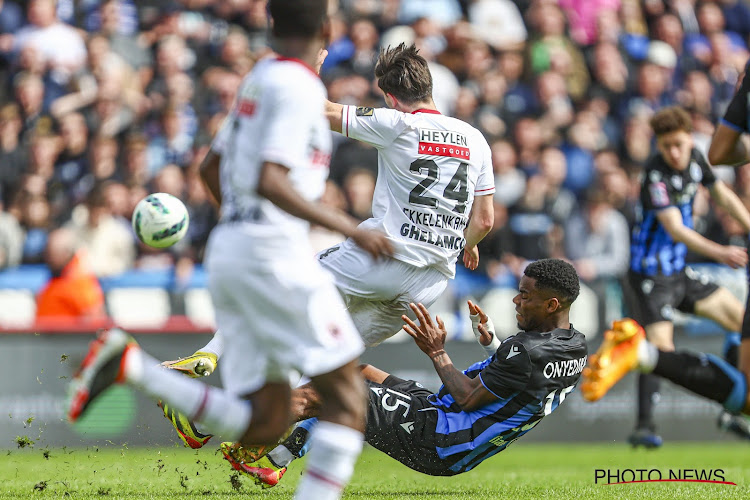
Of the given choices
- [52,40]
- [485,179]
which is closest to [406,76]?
[485,179]

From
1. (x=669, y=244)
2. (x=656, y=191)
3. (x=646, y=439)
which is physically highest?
(x=656, y=191)

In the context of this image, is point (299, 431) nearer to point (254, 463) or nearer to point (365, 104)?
point (254, 463)

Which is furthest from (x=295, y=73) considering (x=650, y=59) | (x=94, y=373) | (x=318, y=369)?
(x=650, y=59)

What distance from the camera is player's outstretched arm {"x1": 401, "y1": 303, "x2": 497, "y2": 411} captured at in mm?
5930

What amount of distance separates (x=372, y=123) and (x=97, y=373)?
8.72 ft

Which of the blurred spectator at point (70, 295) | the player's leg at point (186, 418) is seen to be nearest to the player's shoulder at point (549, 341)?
the player's leg at point (186, 418)

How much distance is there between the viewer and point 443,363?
19.8ft

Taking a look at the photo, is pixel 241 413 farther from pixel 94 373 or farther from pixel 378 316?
Answer: pixel 378 316

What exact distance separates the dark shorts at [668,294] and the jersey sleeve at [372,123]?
4459mm

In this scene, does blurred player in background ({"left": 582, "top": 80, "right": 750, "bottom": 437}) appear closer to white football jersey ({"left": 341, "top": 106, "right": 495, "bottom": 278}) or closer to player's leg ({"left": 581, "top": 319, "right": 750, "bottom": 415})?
player's leg ({"left": 581, "top": 319, "right": 750, "bottom": 415})

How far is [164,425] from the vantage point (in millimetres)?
7801

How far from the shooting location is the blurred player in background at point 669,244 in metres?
9.73

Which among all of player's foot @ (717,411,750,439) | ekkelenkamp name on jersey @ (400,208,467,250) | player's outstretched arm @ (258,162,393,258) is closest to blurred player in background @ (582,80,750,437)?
player's outstretched arm @ (258,162,393,258)

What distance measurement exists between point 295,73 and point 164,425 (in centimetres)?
430
